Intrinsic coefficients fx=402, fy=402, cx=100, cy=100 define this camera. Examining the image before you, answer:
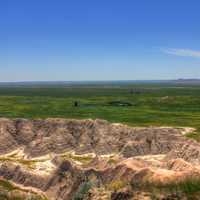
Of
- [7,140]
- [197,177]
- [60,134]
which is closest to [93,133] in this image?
[60,134]

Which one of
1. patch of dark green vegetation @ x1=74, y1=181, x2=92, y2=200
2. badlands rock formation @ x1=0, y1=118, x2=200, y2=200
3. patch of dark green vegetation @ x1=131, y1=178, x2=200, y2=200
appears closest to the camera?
patch of dark green vegetation @ x1=131, y1=178, x2=200, y2=200

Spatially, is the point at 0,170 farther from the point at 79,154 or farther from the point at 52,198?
the point at 79,154

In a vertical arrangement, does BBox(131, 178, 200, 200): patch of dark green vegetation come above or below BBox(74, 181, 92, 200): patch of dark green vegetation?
above

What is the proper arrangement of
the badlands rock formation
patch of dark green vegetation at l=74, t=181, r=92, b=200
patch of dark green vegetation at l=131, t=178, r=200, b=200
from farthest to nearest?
patch of dark green vegetation at l=74, t=181, r=92, b=200
the badlands rock formation
patch of dark green vegetation at l=131, t=178, r=200, b=200

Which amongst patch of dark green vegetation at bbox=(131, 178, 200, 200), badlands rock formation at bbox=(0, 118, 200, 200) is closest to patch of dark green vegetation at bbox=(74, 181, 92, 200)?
badlands rock formation at bbox=(0, 118, 200, 200)

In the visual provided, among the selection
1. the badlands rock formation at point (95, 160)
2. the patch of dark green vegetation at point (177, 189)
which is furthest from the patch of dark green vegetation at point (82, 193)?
the patch of dark green vegetation at point (177, 189)

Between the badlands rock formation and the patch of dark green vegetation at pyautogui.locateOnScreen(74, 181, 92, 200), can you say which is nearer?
the badlands rock formation

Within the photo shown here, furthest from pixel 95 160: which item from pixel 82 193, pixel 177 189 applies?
pixel 177 189

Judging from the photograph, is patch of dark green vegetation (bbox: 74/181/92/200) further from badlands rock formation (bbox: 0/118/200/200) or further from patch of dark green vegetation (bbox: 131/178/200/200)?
patch of dark green vegetation (bbox: 131/178/200/200)

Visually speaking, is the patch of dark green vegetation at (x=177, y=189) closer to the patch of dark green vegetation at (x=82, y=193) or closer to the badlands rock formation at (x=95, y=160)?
the badlands rock formation at (x=95, y=160)
